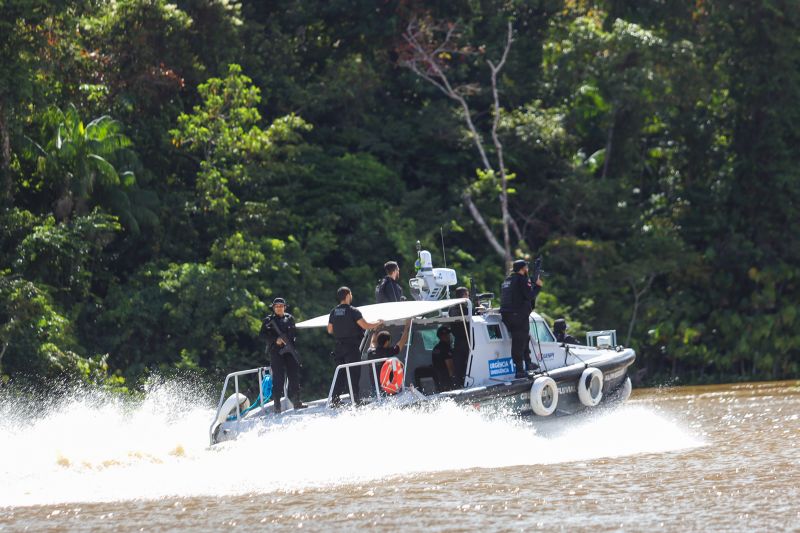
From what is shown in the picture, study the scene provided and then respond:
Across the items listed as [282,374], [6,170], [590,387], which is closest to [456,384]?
[590,387]

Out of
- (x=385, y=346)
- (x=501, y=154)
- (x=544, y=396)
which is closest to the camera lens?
(x=385, y=346)

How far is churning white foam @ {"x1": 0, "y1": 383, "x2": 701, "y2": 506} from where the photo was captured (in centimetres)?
1191

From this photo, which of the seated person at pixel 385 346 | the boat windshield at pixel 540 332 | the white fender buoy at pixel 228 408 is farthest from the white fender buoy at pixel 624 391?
the white fender buoy at pixel 228 408

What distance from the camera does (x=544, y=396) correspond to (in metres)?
14.7

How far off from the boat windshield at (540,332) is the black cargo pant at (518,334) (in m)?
0.65

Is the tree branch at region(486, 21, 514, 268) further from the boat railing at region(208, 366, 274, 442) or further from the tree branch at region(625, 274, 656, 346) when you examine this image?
the boat railing at region(208, 366, 274, 442)

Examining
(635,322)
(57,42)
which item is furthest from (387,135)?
(57,42)

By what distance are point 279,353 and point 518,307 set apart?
2796 millimetres

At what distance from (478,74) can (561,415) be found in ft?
50.9

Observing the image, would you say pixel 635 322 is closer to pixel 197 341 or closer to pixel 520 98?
pixel 520 98

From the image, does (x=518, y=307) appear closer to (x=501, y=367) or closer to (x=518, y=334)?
(x=518, y=334)

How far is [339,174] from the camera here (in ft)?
86.2

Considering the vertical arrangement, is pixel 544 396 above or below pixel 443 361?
below

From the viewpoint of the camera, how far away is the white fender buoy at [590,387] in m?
15.2
